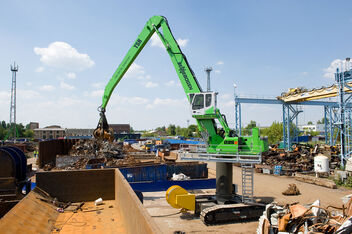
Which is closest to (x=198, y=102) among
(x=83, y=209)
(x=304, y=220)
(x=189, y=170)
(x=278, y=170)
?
(x=304, y=220)

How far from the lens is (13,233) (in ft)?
15.5

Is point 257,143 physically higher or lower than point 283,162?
higher

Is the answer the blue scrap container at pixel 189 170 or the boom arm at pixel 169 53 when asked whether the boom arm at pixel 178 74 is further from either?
the blue scrap container at pixel 189 170

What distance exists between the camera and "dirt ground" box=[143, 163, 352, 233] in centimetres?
1048

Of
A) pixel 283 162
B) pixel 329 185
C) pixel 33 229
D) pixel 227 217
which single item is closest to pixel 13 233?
pixel 33 229

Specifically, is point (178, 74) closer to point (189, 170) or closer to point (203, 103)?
point (203, 103)

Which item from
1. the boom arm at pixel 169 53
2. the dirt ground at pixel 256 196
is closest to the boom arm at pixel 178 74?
the boom arm at pixel 169 53

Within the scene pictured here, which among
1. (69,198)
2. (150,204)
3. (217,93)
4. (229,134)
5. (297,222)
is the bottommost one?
(150,204)

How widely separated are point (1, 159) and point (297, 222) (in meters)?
12.1

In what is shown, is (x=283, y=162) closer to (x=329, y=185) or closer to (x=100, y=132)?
(x=329, y=185)

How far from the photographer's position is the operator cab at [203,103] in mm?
12398

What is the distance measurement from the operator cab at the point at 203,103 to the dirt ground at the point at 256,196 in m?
5.22

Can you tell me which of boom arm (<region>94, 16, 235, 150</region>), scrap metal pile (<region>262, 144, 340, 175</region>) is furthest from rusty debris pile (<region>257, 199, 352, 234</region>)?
scrap metal pile (<region>262, 144, 340, 175</region>)

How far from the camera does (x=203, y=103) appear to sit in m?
12.7
